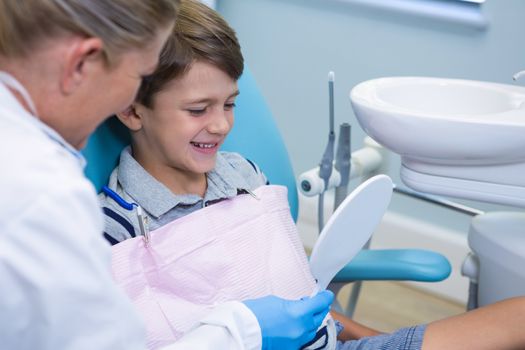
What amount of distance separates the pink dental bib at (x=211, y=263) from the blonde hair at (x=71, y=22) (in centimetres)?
40

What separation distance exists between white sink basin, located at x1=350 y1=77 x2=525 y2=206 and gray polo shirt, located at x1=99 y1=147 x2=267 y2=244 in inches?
9.3

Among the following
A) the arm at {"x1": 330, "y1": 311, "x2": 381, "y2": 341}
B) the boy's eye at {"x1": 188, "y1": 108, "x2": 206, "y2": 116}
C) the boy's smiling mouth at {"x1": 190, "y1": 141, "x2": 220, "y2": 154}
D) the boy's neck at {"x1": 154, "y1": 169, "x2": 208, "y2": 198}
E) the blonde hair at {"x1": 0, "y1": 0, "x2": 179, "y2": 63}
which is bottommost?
the arm at {"x1": 330, "y1": 311, "x2": 381, "y2": 341}

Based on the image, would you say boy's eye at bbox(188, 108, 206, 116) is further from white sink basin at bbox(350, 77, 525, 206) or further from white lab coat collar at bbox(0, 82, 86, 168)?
white lab coat collar at bbox(0, 82, 86, 168)

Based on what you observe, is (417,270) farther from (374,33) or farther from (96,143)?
(374,33)

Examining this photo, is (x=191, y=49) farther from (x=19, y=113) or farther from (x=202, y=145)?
(x=19, y=113)

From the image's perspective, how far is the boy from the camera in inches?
42.6

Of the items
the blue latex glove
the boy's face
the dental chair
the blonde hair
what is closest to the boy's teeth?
the boy's face

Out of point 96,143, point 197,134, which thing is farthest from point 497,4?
point 96,143

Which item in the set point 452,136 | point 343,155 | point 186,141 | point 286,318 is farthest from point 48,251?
point 343,155

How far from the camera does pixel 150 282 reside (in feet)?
3.40

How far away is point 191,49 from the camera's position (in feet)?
3.56

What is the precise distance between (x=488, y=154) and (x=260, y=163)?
41 centimetres

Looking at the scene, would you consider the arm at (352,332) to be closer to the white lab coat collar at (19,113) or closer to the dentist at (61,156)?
the dentist at (61,156)

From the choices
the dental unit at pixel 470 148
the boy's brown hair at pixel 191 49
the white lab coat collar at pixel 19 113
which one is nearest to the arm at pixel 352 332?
the dental unit at pixel 470 148
